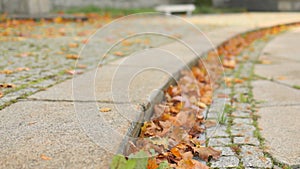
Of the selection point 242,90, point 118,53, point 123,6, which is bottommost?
point 242,90

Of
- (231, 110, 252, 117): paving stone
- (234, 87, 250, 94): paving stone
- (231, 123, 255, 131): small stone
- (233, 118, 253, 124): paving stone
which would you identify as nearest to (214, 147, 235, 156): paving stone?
(231, 123, 255, 131): small stone

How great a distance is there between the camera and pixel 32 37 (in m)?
5.21

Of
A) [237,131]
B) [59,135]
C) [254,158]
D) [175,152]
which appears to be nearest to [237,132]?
[237,131]

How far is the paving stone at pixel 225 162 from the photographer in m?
1.73

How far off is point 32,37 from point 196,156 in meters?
3.92

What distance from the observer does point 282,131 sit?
6.91 ft

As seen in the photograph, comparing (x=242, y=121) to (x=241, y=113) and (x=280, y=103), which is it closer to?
(x=241, y=113)

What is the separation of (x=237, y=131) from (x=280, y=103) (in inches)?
24.0

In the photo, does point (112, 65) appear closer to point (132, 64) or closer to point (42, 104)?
point (132, 64)

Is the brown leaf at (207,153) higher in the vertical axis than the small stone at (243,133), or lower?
higher

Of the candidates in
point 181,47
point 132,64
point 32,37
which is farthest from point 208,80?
point 32,37

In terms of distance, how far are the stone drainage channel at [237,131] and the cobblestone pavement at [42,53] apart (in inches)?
44.7

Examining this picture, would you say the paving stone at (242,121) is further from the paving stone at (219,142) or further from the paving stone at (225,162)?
the paving stone at (225,162)

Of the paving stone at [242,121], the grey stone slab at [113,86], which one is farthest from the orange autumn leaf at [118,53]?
the paving stone at [242,121]
